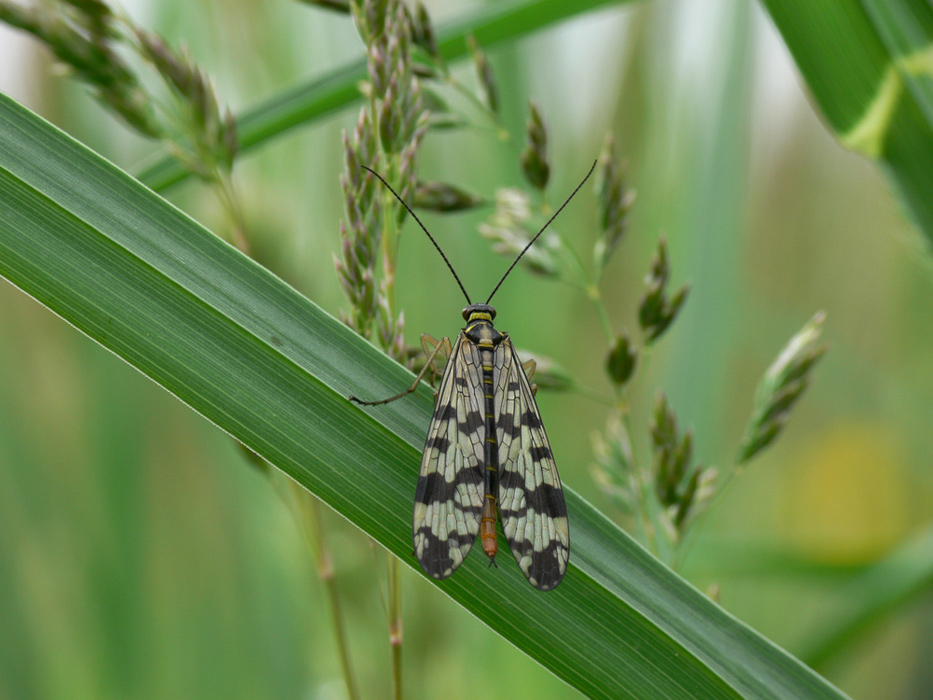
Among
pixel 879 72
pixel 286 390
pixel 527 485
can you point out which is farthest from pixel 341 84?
pixel 879 72

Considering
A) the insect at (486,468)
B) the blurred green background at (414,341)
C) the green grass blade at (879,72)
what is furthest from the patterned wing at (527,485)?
the green grass blade at (879,72)

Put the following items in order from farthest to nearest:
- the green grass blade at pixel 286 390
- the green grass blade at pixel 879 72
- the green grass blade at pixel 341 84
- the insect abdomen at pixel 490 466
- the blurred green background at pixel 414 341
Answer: the blurred green background at pixel 414 341 < the green grass blade at pixel 341 84 < the green grass blade at pixel 879 72 < the insect abdomen at pixel 490 466 < the green grass blade at pixel 286 390

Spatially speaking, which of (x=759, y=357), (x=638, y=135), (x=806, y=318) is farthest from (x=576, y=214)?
(x=806, y=318)

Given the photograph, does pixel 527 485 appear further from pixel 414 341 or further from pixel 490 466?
pixel 414 341

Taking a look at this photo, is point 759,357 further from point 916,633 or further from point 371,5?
point 371,5

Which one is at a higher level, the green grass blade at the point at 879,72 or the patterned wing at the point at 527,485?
the green grass blade at the point at 879,72

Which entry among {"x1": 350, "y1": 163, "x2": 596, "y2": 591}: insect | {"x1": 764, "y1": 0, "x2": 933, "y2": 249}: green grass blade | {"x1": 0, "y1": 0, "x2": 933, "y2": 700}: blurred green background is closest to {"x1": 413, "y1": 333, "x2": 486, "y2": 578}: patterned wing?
{"x1": 350, "y1": 163, "x2": 596, "y2": 591}: insect

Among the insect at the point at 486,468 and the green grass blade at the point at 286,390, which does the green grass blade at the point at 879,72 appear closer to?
the insect at the point at 486,468

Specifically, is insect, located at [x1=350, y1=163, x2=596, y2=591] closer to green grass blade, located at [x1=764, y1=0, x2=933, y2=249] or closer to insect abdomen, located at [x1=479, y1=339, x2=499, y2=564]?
insect abdomen, located at [x1=479, y1=339, x2=499, y2=564]
